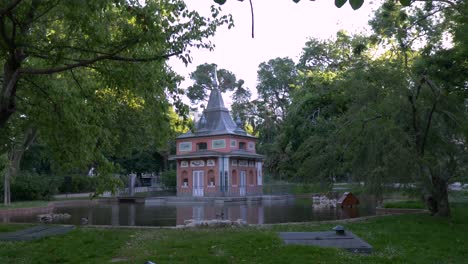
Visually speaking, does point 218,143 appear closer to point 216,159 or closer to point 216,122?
point 216,159

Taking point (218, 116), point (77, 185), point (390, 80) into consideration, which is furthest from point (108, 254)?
point (77, 185)

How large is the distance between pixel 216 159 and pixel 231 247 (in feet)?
101

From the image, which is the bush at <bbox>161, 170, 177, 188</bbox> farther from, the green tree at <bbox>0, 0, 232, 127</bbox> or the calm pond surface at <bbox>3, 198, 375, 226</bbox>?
the green tree at <bbox>0, 0, 232, 127</bbox>

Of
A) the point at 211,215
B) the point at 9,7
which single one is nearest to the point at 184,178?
the point at 211,215

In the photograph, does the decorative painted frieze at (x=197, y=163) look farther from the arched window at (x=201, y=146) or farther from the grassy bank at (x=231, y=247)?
the grassy bank at (x=231, y=247)

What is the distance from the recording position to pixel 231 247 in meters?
9.39

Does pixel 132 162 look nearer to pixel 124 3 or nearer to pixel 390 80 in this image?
pixel 390 80

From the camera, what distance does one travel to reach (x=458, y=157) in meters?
14.1

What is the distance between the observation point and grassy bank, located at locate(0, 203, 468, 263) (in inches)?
330

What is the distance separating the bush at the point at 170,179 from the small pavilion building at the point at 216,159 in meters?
6.48

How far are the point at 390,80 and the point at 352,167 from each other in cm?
304

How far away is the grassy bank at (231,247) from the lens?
838cm

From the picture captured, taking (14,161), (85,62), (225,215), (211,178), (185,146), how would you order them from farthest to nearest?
(185,146) → (211,178) → (14,161) → (225,215) → (85,62)

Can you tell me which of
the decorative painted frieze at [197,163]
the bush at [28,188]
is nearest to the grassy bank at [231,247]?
the bush at [28,188]
